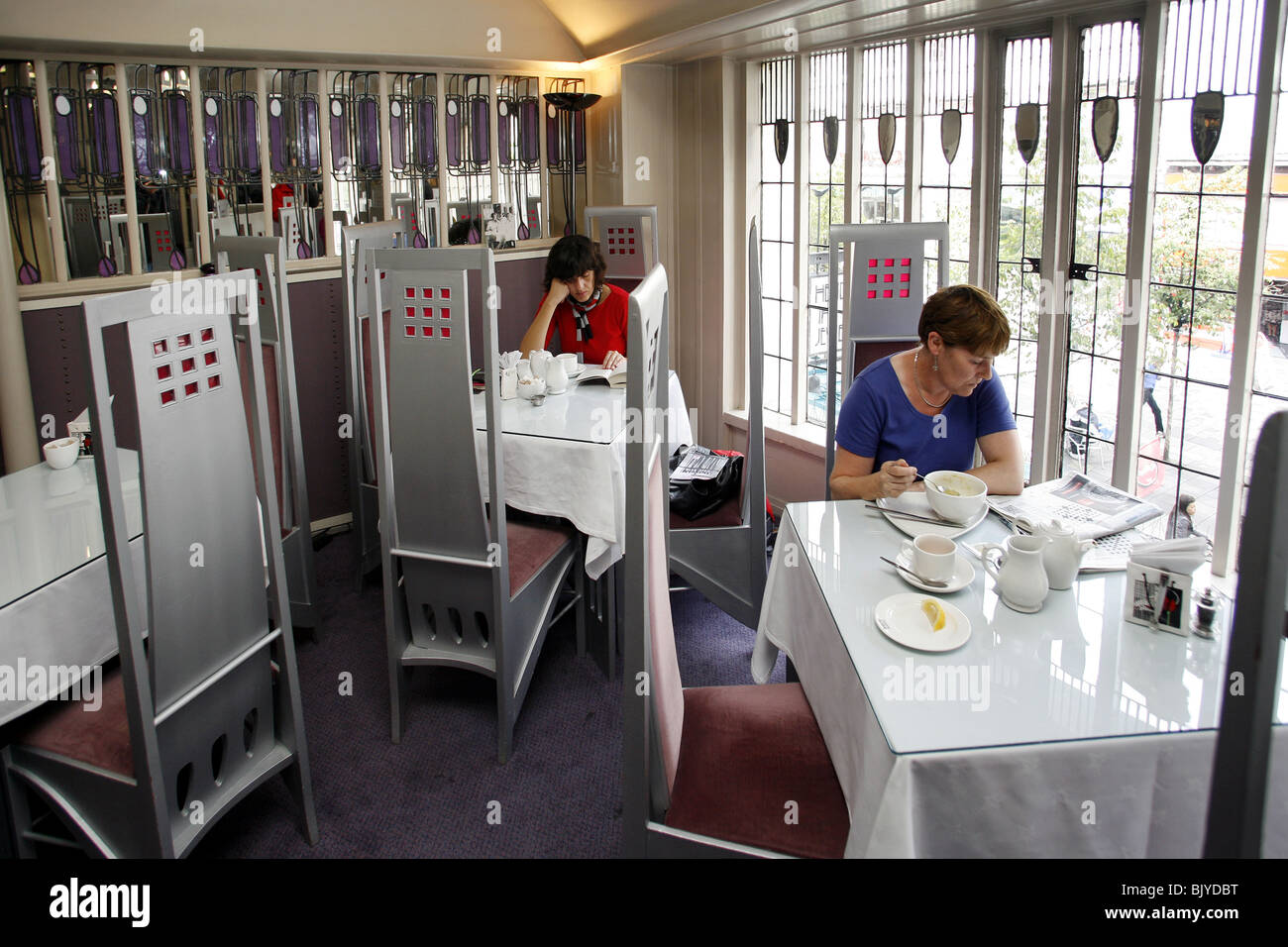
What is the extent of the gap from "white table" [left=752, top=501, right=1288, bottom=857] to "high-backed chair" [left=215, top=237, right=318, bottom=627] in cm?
225

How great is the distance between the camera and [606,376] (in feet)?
11.5

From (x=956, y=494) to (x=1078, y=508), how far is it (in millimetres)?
Result: 282

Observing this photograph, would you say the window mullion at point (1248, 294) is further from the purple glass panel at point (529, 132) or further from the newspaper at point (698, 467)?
the purple glass panel at point (529, 132)

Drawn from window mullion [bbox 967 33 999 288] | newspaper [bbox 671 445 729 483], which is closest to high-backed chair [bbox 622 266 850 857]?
newspaper [bbox 671 445 729 483]

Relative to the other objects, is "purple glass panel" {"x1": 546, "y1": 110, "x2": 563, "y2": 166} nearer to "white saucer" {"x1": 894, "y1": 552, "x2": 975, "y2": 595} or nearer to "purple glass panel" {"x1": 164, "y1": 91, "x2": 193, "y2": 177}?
"purple glass panel" {"x1": 164, "y1": 91, "x2": 193, "y2": 177}

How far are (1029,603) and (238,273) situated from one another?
1.77 metres

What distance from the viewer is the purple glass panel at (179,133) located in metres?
3.87

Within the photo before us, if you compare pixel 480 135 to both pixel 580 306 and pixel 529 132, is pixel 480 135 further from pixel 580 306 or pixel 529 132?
pixel 580 306

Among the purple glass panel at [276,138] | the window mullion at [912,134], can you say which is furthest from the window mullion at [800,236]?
the purple glass panel at [276,138]

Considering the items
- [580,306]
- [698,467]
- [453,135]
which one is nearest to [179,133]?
[453,135]

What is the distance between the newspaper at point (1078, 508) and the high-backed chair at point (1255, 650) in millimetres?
1254

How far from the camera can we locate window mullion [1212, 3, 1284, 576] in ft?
7.80
